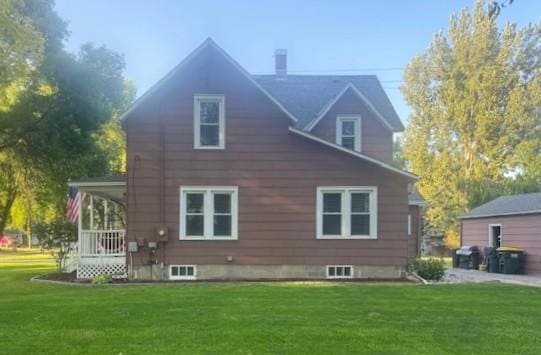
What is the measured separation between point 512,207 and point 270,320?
1668cm

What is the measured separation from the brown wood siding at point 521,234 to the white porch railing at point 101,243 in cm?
1465

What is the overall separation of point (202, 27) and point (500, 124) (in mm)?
26758

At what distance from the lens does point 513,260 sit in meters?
19.7

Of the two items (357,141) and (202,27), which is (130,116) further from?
(357,141)

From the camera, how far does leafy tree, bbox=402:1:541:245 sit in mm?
35875

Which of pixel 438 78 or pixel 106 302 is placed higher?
pixel 438 78

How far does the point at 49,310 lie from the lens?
353 inches

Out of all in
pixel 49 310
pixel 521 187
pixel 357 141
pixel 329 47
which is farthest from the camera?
pixel 521 187

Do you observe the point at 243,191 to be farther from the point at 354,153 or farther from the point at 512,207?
the point at 512,207

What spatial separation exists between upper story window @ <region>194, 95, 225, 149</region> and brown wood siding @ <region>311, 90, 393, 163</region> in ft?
11.2

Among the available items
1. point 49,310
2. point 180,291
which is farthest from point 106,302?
point 180,291

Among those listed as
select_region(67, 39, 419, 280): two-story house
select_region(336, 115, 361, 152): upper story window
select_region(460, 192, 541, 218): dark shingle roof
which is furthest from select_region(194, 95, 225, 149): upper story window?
select_region(460, 192, 541, 218): dark shingle roof

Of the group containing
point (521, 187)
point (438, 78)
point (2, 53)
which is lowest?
point (521, 187)

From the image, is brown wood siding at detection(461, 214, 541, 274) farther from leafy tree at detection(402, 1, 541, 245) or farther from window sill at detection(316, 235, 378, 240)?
leafy tree at detection(402, 1, 541, 245)
